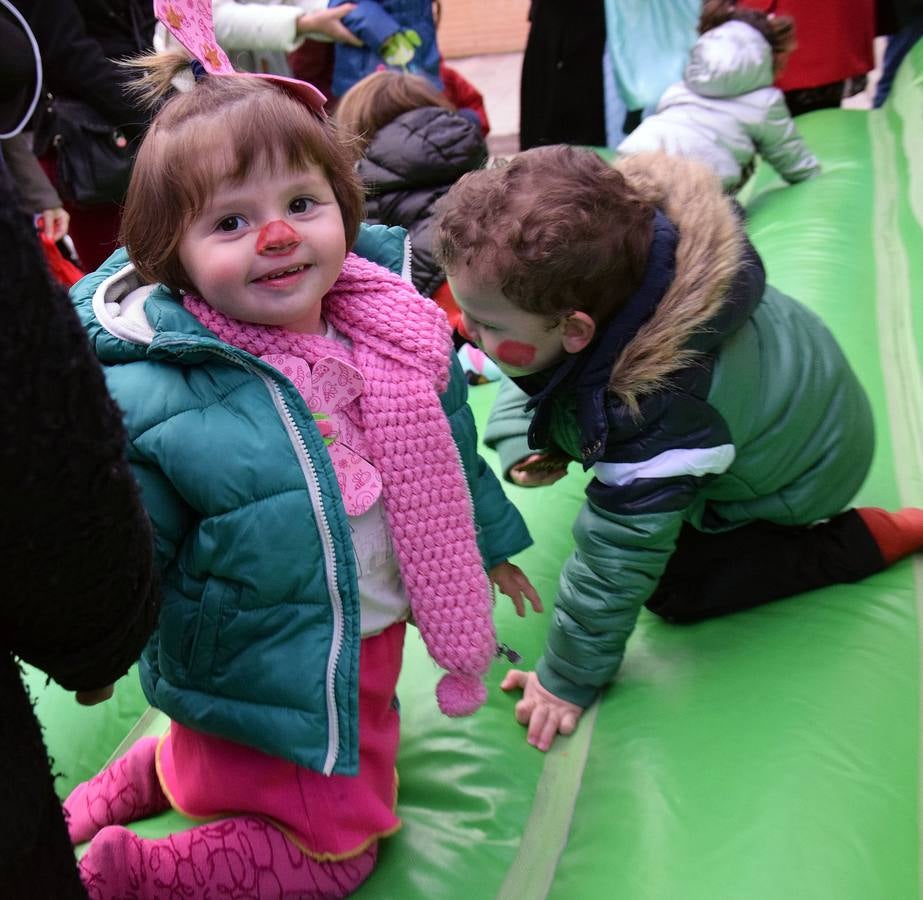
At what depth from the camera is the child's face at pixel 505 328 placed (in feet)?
3.65

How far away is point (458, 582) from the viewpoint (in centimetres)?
100

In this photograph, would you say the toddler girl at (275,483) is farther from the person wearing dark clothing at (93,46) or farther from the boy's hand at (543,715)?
the person wearing dark clothing at (93,46)

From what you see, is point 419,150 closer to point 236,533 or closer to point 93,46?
point 93,46

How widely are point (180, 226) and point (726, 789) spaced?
2.60 ft

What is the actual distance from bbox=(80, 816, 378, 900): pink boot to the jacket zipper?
0.49ft

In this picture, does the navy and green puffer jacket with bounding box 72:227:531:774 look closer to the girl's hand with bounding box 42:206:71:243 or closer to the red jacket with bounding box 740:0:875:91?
the girl's hand with bounding box 42:206:71:243

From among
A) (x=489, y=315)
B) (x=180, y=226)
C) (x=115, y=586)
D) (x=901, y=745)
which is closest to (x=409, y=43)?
(x=489, y=315)

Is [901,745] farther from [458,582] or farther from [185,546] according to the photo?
[185,546]

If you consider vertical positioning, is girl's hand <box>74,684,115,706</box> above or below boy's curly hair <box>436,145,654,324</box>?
below

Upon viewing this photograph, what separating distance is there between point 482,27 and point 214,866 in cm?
683

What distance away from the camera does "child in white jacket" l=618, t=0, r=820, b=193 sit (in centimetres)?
272

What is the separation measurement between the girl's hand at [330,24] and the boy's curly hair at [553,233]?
5.90 ft

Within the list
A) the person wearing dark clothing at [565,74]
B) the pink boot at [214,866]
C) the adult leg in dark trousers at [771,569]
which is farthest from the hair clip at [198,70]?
the person wearing dark clothing at [565,74]

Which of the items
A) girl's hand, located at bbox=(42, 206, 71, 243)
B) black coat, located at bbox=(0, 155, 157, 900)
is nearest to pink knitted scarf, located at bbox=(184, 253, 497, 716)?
black coat, located at bbox=(0, 155, 157, 900)
